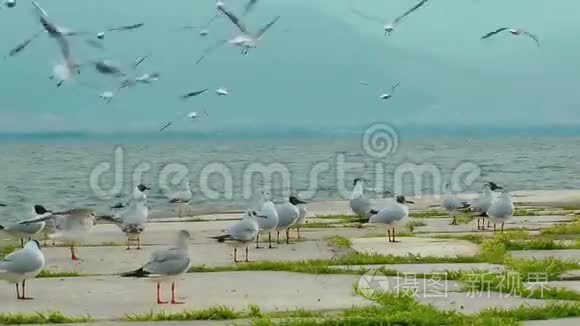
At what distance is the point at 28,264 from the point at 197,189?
2239 centimetres

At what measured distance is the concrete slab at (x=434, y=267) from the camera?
8.66 m

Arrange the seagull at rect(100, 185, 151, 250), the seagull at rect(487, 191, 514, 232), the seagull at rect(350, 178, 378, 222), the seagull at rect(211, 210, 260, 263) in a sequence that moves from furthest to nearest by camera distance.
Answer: the seagull at rect(350, 178, 378, 222)
the seagull at rect(487, 191, 514, 232)
the seagull at rect(100, 185, 151, 250)
the seagull at rect(211, 210, 260, 263)

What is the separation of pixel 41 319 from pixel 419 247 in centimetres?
563

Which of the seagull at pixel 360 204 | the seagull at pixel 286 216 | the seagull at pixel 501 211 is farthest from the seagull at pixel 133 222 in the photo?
the seagull at pixel 501 211

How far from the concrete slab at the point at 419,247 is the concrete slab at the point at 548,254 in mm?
499

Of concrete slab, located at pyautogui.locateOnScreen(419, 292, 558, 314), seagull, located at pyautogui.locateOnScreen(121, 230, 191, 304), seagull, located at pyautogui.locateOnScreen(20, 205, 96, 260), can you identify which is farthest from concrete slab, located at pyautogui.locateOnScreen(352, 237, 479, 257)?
seagull, located at pyautogui.locateOnScreen(20, 205, 96, 260)

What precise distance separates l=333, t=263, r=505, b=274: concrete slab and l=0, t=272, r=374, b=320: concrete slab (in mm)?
646

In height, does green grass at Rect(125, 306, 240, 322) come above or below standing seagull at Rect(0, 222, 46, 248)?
below

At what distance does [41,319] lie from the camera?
659 cm

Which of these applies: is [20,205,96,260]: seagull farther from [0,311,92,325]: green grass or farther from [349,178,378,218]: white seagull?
[349,178,378,218]: white seagull

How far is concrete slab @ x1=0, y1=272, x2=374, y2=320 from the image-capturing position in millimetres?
7070

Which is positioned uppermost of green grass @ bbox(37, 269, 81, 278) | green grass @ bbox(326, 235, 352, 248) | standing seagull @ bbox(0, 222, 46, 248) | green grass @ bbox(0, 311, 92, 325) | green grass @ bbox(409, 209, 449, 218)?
standing seagull @ bbox(0, 222, 46, 248)

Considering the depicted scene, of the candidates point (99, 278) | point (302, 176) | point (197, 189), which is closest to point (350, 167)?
point (302, 176)

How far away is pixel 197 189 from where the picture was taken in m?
30.3
